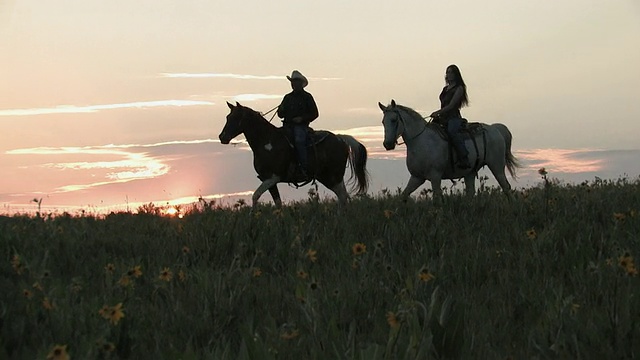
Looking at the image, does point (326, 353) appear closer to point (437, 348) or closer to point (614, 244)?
point (437, 348)

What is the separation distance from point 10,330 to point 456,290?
2772 mm

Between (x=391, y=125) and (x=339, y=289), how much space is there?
32.5 ft

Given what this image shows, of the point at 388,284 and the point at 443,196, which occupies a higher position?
the point at 443,196

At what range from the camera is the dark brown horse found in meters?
14.2

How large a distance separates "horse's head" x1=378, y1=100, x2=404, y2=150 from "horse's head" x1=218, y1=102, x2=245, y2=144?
10.4 feet

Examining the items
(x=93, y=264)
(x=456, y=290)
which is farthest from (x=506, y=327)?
(x=93, y=264)

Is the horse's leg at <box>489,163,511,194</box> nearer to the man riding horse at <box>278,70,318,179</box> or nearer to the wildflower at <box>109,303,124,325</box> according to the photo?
the man riding horse at <box>278,70,318,179</box>

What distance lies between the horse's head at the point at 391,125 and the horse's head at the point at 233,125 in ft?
10.4

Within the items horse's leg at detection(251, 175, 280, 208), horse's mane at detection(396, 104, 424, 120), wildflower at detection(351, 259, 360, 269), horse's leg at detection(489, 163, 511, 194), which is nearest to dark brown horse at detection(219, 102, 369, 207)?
horse's leg at detection(251, 175, 280, 208)

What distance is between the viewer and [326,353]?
295 centimetres

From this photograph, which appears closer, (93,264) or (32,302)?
(32,302)

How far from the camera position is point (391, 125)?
1363 cm

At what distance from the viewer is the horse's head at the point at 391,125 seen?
13.6 metres

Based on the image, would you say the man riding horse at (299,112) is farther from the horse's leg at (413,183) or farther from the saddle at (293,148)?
the horse's leg at (413,183)
